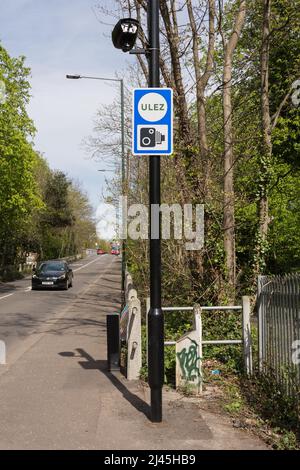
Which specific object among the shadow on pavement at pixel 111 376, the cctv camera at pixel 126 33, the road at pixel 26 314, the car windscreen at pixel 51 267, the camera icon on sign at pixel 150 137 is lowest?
the road at pixel 26 314

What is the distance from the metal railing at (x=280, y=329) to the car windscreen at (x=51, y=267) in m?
22.4

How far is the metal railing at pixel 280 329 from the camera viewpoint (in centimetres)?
554

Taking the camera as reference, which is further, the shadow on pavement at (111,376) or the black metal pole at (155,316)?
the shadow on pavement at (111,376)

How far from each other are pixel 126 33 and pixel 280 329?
371cm

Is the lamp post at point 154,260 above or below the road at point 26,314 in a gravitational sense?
above

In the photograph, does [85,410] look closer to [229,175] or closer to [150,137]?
[150,137]

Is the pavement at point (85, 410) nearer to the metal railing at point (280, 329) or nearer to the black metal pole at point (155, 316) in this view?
the black metal pole at point (155, 316)

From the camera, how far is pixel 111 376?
7797 mm

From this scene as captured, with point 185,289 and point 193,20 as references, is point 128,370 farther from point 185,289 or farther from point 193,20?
point 193,20

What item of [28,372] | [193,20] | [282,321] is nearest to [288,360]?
[282,321]

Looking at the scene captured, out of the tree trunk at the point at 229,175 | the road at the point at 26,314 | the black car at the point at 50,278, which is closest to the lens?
the tree trunk at the point at 229,175

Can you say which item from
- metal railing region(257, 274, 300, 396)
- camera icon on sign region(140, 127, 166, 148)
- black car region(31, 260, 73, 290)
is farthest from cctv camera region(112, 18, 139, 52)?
black car region(31, 260, 73, 290)

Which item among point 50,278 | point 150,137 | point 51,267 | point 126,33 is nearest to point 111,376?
point 150,137

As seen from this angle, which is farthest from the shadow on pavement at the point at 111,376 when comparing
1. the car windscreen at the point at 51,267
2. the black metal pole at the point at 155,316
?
the car windscreen at the point at 51,267
